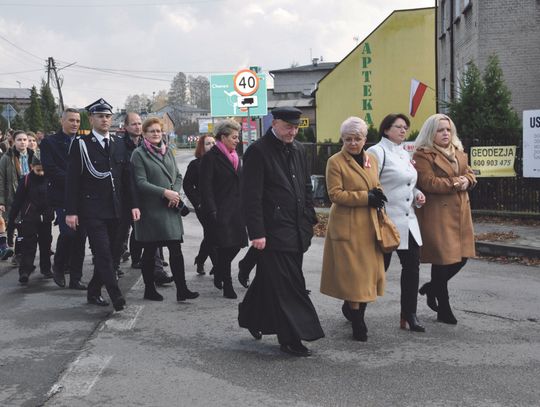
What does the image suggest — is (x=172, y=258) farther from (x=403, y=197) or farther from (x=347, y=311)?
(x=403, y=197)

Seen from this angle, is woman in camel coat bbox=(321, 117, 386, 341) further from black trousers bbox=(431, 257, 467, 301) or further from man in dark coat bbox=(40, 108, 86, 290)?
man in dark coat bbox=(40, 108, 86, 290)

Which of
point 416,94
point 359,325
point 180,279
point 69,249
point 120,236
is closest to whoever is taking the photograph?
point 359,325

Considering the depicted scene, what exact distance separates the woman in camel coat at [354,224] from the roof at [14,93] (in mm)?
150828

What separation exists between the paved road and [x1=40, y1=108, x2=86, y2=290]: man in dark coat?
70 centimetres

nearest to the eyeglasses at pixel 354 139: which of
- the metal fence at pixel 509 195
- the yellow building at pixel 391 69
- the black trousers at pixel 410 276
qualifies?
the black trousers at pixel 410 276

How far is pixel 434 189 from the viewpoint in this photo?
6289 mm

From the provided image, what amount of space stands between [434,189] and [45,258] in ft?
17.3

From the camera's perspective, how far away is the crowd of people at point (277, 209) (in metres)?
5.43

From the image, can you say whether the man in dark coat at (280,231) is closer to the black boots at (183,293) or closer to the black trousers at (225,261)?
the black boots at (183,293)

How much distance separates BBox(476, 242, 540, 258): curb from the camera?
1050 cm

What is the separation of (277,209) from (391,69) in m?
32.1

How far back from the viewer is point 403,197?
6.10 meters

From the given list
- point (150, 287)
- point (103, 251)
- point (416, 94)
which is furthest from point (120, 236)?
point (416, 94)

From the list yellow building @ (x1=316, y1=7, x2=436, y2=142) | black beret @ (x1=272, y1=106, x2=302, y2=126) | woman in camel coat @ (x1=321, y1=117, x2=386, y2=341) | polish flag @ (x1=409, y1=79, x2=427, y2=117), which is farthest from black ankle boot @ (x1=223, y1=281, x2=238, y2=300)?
yellow building @ (x1=316, y1=7, x2=436, y2=142)
